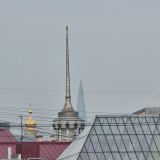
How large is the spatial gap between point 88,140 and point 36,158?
25.2 m

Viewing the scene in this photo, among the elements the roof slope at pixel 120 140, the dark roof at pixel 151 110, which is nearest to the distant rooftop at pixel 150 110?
the dark roof at pixel 151 110

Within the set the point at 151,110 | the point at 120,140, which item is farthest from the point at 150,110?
the point at 120,140

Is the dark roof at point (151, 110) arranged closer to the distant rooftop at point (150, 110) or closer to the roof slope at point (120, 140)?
the distant rooftop at point (150, 110)

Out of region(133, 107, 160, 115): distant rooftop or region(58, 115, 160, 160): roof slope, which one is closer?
region(58, 115, 160, 160): roof slope

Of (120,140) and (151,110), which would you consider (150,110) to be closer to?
(151,110)

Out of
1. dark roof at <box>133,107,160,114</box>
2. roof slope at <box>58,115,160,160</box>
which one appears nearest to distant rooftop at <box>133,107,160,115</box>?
dark roof at <box>133,107,160,114</box>

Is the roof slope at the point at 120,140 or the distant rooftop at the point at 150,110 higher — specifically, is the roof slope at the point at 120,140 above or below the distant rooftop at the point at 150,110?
below

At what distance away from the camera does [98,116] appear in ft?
548

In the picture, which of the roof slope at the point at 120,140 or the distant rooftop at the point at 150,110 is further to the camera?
the distant rooftop at the point at 150,110

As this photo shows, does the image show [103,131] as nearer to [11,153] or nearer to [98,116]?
[98,116]

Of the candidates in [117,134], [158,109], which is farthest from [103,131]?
[158,109]

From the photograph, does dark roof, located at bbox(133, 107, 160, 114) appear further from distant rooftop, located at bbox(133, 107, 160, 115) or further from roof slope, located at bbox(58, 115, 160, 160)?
roof slope, located at bbox(58, 115, 160, 160)

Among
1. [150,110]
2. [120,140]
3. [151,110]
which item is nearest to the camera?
[120,140]

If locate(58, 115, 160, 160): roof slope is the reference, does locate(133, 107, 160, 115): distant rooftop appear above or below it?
above
